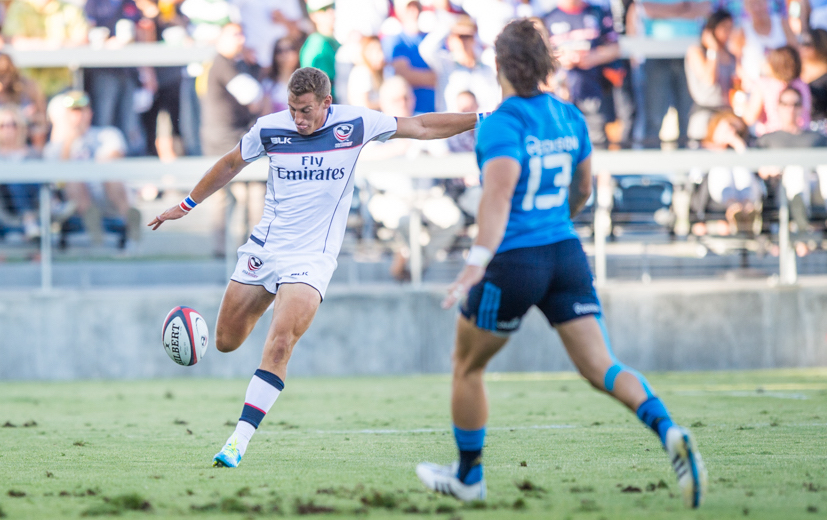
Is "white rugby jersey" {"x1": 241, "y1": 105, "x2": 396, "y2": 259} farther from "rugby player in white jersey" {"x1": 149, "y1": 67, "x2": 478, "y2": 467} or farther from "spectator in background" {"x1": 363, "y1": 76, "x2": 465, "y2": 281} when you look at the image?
"spectator in background" {"x1": 363, "y1": 76, "x2": 465, "y2": 281}

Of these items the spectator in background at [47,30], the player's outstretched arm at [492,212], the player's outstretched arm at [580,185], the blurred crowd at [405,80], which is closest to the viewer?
the player's outstretched arm at [492,212]

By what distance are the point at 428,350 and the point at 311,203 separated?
6535mm

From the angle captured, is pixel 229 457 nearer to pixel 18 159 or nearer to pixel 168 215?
pixel 168 215

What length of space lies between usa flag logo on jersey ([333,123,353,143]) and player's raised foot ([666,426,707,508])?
3.08 metres

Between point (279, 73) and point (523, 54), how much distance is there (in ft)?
31.0

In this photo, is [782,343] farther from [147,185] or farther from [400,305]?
[147,185]

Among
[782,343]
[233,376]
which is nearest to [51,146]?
[233,376]

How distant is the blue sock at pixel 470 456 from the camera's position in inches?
174

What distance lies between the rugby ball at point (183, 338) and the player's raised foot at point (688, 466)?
3390 millimetres

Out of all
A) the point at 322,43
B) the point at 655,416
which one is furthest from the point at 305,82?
the point at 322,43

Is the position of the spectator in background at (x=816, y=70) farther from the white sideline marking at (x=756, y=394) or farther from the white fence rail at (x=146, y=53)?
the white sideline marking at (x=756, y=394)

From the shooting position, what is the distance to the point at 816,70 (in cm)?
1379

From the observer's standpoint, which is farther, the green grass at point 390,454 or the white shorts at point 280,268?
the white shorts at point 280,268

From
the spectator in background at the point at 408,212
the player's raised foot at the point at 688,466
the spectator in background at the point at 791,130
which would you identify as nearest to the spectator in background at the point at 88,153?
the spectator in background at the point at 408,212
